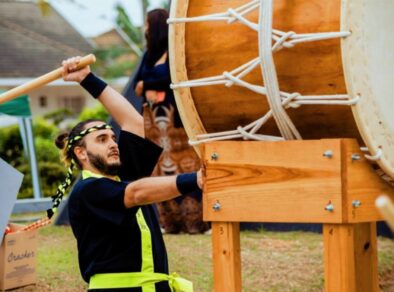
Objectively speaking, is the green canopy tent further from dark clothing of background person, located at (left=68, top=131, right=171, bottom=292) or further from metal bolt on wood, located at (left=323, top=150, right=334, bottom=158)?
metal bolt on wood, located at (left=323, top=150, right=334, bottom=158)

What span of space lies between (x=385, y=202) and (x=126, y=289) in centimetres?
227

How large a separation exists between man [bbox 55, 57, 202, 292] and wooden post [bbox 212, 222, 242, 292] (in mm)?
261

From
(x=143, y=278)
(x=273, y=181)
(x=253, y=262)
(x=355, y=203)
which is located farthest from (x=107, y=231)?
(x=253, y=262)

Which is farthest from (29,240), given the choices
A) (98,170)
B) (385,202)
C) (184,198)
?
(385,202)

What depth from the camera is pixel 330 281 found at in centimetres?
326

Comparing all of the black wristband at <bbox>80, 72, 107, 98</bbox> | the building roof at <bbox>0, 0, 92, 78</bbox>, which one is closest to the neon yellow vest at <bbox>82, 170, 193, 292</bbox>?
the black wristband at <bbox>80, 72, 107, 98</bbox>

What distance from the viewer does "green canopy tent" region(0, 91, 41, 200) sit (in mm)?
10609

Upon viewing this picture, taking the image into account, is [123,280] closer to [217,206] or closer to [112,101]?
[217,206]

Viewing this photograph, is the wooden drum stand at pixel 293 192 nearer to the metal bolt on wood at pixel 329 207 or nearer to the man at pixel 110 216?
the metal bolt on wood at pixel 329 207

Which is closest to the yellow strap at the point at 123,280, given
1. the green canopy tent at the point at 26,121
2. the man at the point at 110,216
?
the man at the point at 110,216

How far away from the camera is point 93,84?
4.14 meters

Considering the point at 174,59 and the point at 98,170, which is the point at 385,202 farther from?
the point at 98,170

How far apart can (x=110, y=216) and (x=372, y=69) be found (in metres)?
1.22

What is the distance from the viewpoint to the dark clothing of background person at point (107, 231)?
371 cm
